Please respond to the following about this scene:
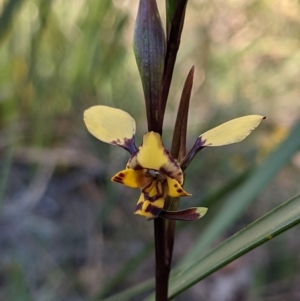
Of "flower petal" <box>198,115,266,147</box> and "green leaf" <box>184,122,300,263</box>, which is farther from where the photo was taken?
"green leaf" <box>184,122,300,263</box>

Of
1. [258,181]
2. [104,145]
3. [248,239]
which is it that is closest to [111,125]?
[248,239]

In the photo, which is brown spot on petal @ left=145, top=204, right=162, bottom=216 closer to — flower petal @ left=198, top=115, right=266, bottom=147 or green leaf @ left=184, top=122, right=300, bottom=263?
flower petal @ left=198, top=115, right=266, bottom=147

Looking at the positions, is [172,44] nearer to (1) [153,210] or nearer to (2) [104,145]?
(1) [153,210]

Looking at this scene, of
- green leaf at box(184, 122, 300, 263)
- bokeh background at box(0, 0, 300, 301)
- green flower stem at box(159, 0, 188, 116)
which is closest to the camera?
green flower stem at box(159, 0, 188, 116)

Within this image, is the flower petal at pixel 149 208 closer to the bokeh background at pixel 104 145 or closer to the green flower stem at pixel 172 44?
the green flower stem at pixel 172 44

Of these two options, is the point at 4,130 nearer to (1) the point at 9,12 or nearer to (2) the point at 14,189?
(2) the point at 14,189

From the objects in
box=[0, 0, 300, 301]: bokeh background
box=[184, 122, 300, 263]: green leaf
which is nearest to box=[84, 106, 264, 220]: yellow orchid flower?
box=[184, 122, 300, 263]: green leaf

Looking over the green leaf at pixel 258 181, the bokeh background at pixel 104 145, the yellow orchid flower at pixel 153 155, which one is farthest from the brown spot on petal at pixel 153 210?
the bokeh background at pixel 104 145

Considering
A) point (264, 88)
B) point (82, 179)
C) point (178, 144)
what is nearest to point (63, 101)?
point (82, 179)
